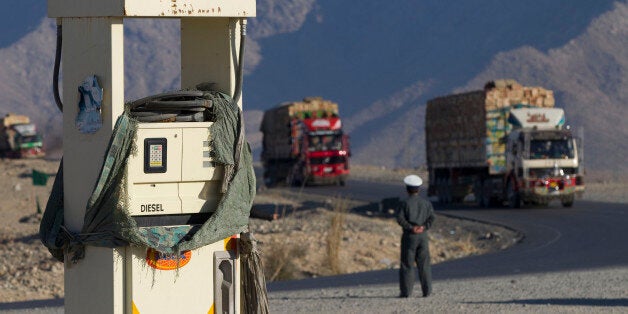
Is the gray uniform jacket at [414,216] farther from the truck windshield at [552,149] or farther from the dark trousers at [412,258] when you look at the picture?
the truck windshield at [552,149]

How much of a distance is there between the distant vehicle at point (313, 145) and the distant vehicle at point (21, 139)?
33454 millimetres

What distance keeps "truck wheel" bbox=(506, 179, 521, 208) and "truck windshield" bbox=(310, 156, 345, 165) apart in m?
17.0

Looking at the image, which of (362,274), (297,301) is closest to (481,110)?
(362,274)

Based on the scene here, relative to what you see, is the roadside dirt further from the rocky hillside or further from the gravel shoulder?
the rocky hillside

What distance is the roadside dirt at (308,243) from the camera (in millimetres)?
24125

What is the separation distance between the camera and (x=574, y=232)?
102ft

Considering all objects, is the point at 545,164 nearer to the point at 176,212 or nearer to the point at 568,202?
the point at 568,202

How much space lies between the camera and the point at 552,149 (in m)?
38.0

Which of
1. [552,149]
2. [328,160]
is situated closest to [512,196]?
[552,149]

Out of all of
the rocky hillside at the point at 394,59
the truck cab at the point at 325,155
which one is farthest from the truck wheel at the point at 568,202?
the rocky hillside at the point at 394,59

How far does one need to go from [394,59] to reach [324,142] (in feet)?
300

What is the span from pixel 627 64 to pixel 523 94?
87.3 m

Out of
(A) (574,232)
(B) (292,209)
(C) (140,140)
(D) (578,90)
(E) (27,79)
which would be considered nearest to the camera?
(C) (140,140)

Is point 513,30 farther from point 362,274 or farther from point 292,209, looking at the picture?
point 362,274
